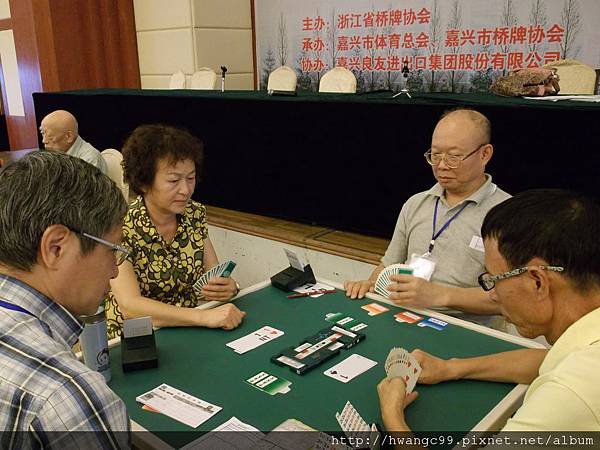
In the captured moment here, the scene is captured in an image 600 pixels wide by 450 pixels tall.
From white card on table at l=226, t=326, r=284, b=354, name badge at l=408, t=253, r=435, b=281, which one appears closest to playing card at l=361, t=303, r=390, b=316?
name badge at l=408, t=253, r=435, b=281

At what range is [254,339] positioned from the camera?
1.63 meters

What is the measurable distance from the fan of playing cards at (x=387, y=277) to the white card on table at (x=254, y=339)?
46 centimetres

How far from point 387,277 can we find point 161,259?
85 centimetres

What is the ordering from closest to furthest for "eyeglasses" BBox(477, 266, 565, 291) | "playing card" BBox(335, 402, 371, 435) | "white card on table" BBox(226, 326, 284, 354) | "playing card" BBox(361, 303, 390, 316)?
"eyeglasses" BBox(477, 266, 565, 291)
"playing card" BBox(335, 402, 371, 435)
"white card on table" BBox(226, 326, 284, 354)
"playing card" BBox(361, 303, 390, 316)

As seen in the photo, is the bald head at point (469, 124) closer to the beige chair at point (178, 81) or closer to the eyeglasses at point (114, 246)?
the eyeglasses at point (114, 246)

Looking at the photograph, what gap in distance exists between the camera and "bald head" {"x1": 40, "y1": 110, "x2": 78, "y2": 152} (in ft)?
13.9

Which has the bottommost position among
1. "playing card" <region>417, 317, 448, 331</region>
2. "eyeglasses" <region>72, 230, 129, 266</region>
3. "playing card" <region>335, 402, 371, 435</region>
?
"playing card" <region>417, 317, 448, 331</region>

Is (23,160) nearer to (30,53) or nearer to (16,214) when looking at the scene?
(16,214)

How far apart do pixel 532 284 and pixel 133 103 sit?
4.06m

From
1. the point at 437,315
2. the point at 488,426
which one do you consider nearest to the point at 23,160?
the point at 488,426

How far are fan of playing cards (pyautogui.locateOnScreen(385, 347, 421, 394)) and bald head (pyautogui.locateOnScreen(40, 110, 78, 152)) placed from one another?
3.68 m

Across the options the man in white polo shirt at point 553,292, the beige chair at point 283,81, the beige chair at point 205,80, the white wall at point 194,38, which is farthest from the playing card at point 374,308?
the white wall at point 194,38

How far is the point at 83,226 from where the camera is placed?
979 millimetres

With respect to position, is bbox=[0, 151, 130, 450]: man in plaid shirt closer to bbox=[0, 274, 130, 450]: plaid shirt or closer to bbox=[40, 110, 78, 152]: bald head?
bbox=[0, 274, 130, 450]: plaid shirt
